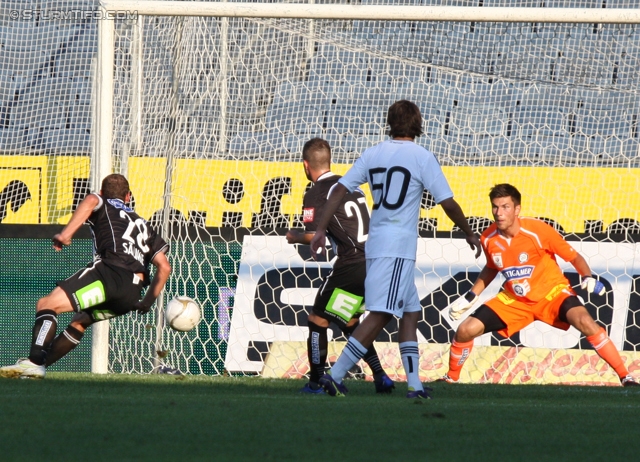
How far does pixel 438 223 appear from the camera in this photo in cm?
888

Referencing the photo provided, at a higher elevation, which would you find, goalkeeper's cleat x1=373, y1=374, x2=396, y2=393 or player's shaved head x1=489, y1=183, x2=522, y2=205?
player's shaved head x1=489, y1=183, x2=522, y2=205

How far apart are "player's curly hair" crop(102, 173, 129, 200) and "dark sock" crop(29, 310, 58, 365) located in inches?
38.8

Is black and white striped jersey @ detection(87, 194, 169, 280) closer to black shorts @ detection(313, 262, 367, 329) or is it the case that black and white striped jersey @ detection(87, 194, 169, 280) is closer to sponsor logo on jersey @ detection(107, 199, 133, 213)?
sponsor logo on jersey @ detection(107, 199, 133, 213)

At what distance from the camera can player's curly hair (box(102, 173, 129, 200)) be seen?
7.09 m

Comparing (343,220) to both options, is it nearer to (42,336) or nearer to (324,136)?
(42,336)

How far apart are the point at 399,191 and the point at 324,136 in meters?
4.75

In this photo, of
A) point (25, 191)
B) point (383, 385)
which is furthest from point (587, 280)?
point (25, 191)

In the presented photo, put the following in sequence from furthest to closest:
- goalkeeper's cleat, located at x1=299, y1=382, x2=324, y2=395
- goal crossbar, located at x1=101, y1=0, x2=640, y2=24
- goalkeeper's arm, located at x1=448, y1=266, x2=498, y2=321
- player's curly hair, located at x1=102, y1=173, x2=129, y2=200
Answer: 1. goal crossbar, located at x1=101, y1=0, x2=640, y2=24
2. player's curly hair, located at x1=102, y1=173, x2=129, y2=200
3. goalkeeper's arm, located at x1=448, y1=266, x2=498, y2=321
4. goalkeeper's cleat, located at x1=299, y1=382, x2=324, y2=395

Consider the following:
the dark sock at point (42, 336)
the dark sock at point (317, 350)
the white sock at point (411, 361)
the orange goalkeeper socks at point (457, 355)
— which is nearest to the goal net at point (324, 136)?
the orange goalkeeper socks at point (457, 355)

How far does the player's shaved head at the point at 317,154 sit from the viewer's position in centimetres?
619

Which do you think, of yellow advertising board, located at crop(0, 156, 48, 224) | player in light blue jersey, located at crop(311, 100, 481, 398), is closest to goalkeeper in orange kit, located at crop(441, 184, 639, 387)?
player in light blue jersey, located at crop(311, 100, 481, 398)

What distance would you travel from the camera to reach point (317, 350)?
6.20 metres

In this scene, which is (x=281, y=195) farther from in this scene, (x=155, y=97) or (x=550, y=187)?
(x=550, y=187)

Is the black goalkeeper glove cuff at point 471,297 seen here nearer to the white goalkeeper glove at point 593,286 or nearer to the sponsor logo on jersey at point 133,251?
the white goalkeeper glove at point 593,286
